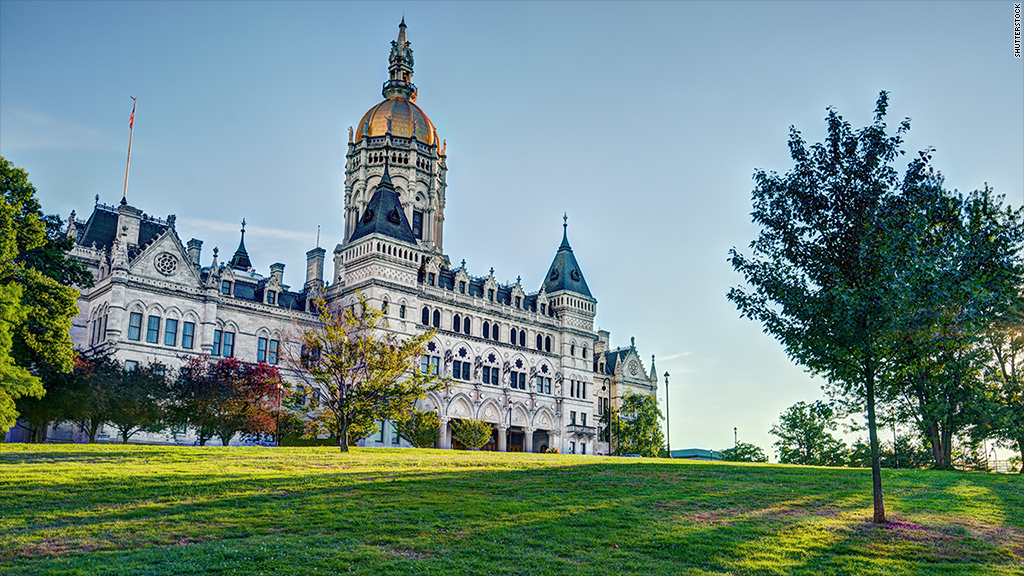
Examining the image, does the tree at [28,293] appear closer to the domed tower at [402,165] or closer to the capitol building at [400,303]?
the capitol building at [400,303]

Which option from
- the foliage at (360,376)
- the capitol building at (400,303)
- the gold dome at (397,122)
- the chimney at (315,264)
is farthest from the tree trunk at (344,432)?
the gold dome at (397,122)

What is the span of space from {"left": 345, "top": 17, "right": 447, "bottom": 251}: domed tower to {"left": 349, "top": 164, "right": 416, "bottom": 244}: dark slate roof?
561 inches

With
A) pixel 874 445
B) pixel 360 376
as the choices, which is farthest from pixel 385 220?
pixel 874 445

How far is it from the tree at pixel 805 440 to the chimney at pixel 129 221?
55481mm

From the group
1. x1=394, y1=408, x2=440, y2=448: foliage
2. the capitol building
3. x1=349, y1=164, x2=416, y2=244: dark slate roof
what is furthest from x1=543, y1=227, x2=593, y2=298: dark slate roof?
x1=394, y1=408, x2=440, y2=448: foliage

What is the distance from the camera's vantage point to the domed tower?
292ft

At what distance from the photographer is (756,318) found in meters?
22.0

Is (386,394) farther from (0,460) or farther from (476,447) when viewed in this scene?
(476,447)

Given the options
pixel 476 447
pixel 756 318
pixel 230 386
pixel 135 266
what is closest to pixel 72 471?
pixel 756 318

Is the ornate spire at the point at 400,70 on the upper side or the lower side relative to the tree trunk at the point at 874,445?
upper

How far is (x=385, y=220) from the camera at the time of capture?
71312 millimetres

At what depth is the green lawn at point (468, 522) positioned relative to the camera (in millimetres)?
15977

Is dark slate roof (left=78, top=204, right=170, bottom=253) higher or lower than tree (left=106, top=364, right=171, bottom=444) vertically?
higher

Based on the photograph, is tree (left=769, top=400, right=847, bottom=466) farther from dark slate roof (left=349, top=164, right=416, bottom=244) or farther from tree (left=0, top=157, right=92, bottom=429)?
tree (left=0, top=157, right=92, bottom=429)
